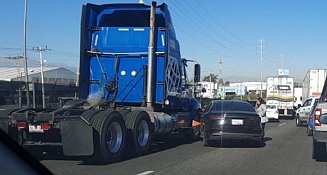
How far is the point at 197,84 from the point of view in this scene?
1802cm

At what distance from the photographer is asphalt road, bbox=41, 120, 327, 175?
9547mm

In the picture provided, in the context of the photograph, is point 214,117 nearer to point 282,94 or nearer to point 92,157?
point 92,157

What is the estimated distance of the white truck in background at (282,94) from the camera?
3734 centimetres

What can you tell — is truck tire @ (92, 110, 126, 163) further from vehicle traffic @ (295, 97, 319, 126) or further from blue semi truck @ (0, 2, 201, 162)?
vehicle traffic @ (295, 97, 319, 126)

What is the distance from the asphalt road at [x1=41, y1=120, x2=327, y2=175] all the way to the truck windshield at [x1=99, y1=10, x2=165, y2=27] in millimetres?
3644

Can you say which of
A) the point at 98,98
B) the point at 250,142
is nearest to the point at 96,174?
the point at 98,98

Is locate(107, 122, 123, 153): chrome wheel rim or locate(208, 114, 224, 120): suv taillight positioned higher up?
locate(208, 114, 224, 120): suv taillight

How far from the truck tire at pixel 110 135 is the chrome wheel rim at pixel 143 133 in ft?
3.01

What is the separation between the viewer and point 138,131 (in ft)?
40.1

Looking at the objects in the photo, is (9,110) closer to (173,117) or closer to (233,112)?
(173,117)

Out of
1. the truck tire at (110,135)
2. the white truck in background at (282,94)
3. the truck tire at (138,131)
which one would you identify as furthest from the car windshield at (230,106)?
the white truck in background at (282,94)

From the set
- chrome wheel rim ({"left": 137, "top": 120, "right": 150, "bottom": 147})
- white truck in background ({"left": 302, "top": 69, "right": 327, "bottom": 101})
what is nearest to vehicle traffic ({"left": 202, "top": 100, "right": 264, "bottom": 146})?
chrome wheel rim ({"left": 137, "top": 120, "right": 150, "bottom": 147})

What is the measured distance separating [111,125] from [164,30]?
4.02 meters

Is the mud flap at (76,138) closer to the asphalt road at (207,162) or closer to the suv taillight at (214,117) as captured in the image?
the asphalt road at (207,162)
